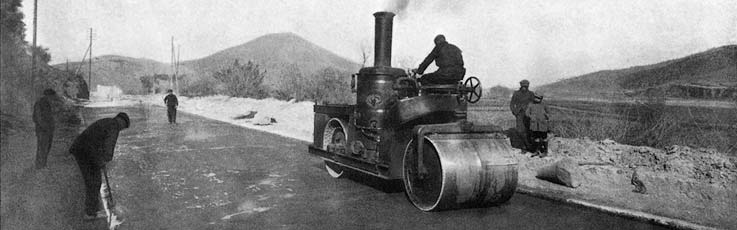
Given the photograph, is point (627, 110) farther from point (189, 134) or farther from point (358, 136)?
point (189, 134)

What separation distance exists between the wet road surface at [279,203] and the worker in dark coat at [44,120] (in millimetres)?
1071

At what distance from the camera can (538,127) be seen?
31.5 ft

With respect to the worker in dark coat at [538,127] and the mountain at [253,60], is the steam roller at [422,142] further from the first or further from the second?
the mountain at [253,60]

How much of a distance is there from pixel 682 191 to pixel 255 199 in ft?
18.4

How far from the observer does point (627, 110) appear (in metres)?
10.5

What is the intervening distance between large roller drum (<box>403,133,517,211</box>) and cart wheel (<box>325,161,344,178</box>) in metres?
2.17

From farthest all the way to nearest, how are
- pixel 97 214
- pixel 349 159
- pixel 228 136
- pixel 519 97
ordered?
1. pixel 228 136
2. pixel 519 97
3. pixel 349 159
4. pixel 97 214

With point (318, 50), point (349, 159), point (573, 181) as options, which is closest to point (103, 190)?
point (349, 159)

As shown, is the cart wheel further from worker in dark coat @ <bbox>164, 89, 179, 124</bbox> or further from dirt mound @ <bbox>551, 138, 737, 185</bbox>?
worker in dark coat @ <bbox>164, 89, 179, 124</bbox>

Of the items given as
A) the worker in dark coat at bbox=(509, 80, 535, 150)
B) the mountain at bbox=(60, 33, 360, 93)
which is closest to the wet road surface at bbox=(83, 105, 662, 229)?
the worker in dark coat at bbox=(509, 80, 535, 150)

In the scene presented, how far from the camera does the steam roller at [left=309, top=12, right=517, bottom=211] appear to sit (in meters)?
5.30

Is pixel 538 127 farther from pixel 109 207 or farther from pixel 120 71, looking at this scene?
pixel 120 71

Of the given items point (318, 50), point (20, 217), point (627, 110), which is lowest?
point (20, 217)

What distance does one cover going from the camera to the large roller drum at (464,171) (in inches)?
204
